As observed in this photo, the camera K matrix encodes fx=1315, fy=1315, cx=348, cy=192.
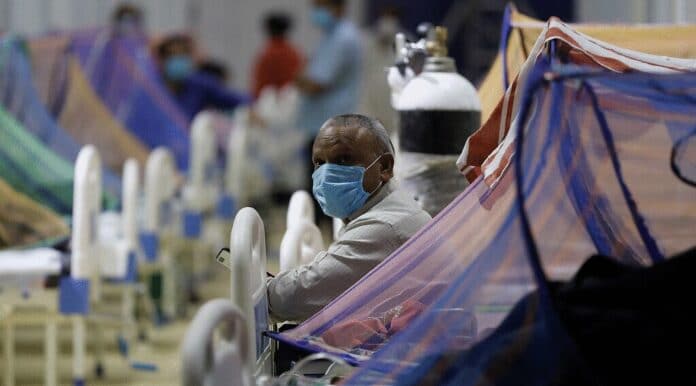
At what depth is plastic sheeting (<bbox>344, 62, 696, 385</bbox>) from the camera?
2291 millimetres

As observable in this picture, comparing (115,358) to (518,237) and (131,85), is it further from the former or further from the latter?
(518,237)

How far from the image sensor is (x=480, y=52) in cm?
1255

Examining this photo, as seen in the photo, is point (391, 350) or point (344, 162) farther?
point (344, 162)

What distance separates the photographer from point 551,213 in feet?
7.91

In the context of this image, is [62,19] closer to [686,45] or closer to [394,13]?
[394,13]

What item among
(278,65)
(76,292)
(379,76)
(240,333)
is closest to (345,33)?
(379,76)

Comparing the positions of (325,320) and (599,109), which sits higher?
(599,109)

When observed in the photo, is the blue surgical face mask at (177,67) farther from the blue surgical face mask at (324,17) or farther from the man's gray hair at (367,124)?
the man's gray hair at (367,124)

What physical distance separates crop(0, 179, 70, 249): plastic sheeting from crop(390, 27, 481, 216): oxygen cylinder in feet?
5.40

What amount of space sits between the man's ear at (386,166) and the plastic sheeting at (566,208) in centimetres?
45

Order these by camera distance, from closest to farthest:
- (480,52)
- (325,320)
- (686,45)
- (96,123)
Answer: (325,320) < (686,45) < (96,123) < (480,52)

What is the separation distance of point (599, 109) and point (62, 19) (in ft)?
25.4

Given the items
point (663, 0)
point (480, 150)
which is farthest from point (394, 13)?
point (480, 150)

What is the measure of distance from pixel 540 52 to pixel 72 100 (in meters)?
3.85
